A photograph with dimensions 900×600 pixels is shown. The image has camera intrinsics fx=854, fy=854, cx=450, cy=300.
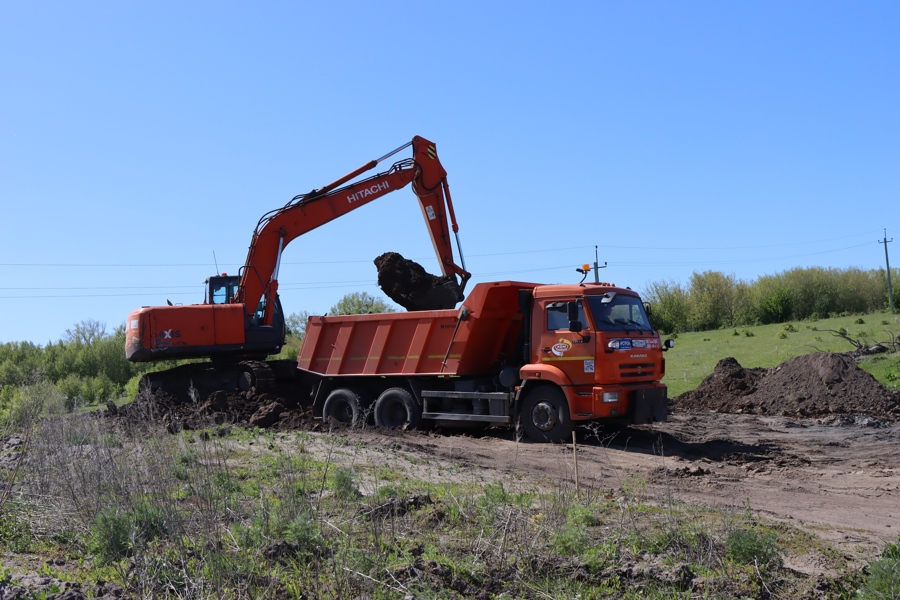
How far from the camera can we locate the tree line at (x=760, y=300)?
58.8 metres

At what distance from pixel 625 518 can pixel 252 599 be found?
3761 millimetres

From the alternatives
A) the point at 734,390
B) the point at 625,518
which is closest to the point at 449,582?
the point at 625,518

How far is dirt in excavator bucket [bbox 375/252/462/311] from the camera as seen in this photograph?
720 inches

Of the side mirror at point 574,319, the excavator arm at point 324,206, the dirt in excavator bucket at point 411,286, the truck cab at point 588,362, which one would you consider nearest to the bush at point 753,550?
the truck cab at point 588,362

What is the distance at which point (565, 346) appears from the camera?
15.0 metres

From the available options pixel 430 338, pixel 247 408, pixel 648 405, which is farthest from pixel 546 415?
pixel 247 408

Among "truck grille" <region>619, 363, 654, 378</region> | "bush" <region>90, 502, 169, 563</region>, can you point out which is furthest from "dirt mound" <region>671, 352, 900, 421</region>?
"bush" <region>90, 502, 169, 563</region>

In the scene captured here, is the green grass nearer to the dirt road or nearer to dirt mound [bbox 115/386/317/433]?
the dirt road

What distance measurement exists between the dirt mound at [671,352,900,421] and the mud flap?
700 cm

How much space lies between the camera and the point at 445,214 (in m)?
19.5

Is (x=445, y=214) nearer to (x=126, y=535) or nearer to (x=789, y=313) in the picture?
(x=126, y=535)

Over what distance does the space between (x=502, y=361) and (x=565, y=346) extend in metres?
1.92

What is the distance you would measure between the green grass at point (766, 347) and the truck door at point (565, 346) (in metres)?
12.6

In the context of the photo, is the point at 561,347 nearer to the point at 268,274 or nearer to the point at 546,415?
the point at 546,415
